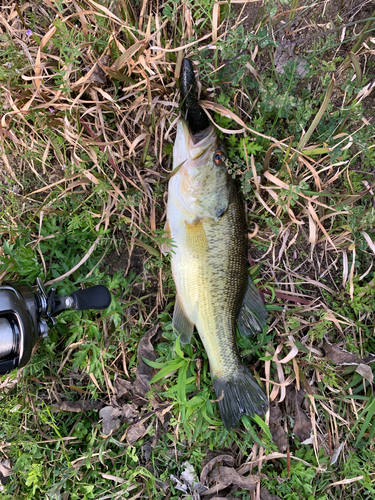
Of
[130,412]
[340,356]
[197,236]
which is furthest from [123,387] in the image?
[340,356]

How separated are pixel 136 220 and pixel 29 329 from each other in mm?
1142

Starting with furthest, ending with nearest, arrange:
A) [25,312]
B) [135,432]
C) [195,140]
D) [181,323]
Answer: [135,432]
[181,323]
[195,140]
[25,312]

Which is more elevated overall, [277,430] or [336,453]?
[277,430]

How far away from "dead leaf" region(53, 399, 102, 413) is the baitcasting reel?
85 centimetres

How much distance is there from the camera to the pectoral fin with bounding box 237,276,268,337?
2.53 metres

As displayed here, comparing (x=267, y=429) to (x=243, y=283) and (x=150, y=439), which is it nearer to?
(x=150, y=439)

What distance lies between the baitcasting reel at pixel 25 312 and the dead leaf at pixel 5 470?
1355 mm

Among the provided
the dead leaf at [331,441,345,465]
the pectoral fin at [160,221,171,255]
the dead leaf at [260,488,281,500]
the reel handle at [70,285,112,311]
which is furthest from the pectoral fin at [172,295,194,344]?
the dead leaf at [331,441,345,465]

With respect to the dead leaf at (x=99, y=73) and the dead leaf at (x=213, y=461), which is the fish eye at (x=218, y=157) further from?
the dead leaf at (x=213, y=461)

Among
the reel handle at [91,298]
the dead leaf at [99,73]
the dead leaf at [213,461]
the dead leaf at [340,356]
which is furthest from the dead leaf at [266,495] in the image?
the dead leaf at [99,73]

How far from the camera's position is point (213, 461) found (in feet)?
8.41

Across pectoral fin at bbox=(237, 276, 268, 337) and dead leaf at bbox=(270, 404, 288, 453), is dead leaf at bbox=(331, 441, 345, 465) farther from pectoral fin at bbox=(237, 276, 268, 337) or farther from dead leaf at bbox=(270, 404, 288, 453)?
pectoral fin at bbox=(237, 276, 268, 337)

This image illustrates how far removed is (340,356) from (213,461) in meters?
1.38

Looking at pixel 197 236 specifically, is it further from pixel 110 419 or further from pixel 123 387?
pixel 110 419
